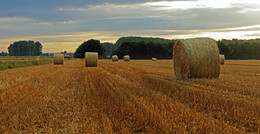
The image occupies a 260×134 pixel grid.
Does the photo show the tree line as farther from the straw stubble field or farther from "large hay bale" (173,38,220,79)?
the straw stubble field

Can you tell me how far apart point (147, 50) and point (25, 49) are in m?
111

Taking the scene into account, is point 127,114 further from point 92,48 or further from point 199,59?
point 92,48

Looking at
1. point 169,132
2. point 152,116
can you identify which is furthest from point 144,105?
point 169,132

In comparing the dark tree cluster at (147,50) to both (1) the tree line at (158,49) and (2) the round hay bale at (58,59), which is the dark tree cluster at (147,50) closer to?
(1) the tree line at (158,49)

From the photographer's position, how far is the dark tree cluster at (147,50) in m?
68.7

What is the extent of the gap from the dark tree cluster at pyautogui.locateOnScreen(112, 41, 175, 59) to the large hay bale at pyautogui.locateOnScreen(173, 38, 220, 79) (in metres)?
57.1

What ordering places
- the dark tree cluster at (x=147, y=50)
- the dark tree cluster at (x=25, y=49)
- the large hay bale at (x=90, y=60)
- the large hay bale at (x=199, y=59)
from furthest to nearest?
the dark tree cluster at (x=25, y=49), the dark tree cluster at (x=147, y=50), the large hay bale at (x=90, y=60), the large hay bale at (x=199, y=59)

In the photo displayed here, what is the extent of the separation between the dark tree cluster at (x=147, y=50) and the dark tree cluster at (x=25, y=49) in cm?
9974

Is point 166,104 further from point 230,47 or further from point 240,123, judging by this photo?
point 230,47

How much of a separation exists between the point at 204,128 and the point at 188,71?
6712 millimetres

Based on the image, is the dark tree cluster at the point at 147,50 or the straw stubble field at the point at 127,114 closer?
the straw stubble field at the point at 127,114

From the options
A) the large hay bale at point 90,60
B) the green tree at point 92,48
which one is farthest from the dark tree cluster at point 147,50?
the large hay bale at point 90,60

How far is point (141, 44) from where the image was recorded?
71875mm

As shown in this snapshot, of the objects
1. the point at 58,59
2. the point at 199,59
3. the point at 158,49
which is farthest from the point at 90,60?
the point at 158,49
